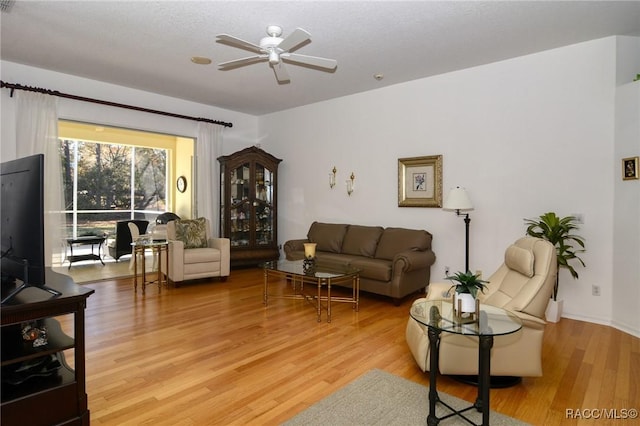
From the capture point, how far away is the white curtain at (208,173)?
631 cm

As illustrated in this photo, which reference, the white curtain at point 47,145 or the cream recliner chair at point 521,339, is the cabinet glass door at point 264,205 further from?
the cream recliner chair at point 521,339

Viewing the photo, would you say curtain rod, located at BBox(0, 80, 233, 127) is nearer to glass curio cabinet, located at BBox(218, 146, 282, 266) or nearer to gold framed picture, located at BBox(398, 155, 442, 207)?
glass curio cabinet, located at BBox(218, 146, 282, 266)

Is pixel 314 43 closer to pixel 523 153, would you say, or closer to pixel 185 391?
pixel 523 153

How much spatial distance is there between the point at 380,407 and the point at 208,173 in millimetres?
5170

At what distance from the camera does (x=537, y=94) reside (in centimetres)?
400

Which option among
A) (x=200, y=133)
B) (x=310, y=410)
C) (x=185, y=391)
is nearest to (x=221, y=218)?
(x=200, y=133)

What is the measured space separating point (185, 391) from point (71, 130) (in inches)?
276

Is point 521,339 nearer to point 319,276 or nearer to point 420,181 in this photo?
point 319,276

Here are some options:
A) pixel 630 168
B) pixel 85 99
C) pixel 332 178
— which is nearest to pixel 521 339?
pixel 630 168

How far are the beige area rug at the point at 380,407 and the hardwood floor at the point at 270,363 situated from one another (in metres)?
0.10

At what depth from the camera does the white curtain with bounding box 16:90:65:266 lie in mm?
4508

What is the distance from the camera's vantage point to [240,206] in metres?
6.49

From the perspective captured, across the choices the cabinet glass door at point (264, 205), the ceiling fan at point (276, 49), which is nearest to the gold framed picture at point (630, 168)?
the ceiling fan at point (276, 49)

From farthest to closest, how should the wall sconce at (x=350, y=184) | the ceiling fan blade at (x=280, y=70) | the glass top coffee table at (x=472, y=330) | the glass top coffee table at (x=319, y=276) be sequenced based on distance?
the wall sconce at (x=350, y=184), the glass top coffee table at (x=319, y=276), the ceiling fan blade at (x=280, y=70), the glass top coffee table at (x=472, y=330)
